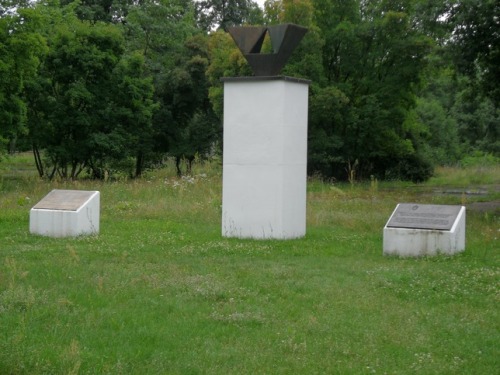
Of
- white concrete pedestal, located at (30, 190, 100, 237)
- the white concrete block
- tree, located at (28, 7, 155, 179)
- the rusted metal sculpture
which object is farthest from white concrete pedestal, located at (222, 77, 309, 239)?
tree, located at (28, 7, 155, 179)

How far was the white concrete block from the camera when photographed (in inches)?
424

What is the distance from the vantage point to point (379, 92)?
31344 mm

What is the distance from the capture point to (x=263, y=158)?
1273 cm

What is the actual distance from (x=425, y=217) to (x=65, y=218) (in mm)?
6498

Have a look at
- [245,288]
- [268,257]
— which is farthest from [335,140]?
[245,288]

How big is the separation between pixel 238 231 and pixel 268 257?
84.4 inches

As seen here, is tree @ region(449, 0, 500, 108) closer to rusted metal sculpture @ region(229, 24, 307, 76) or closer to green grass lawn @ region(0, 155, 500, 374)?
rusted metal sculpture @ region(229, 24, 307, 76)

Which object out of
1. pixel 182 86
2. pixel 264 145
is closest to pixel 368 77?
pixel 182 86

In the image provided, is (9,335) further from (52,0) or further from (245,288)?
(52,0)

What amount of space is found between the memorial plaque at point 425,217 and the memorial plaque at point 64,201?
231 inches

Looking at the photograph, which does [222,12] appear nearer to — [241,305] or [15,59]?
[15,59]

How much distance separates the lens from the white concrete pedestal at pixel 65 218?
41.9ft

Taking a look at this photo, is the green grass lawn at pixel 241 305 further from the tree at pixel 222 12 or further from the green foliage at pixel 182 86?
the tree at pixel 222 12

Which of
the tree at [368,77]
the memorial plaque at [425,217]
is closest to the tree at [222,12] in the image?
the tree at [368,77]
